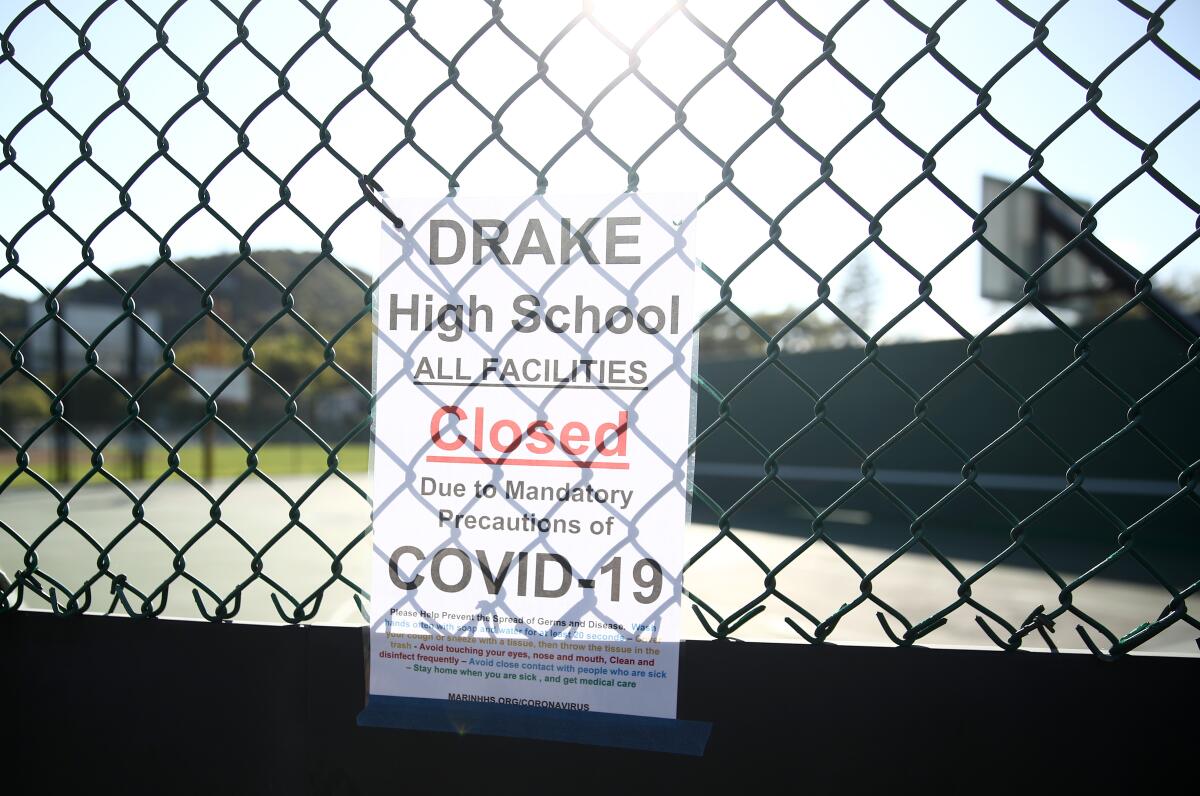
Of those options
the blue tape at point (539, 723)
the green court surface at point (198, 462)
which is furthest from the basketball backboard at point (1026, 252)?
the green court surface at point (198, 462)

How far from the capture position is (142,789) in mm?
1178

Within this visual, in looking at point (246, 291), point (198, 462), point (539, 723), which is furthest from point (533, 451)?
point (246, 291)

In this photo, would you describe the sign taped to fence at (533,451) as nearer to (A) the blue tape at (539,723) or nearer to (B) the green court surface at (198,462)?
(A) the blue tape at (539,723)

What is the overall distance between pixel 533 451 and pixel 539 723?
0.39 metres

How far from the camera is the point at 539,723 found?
3.46 feet

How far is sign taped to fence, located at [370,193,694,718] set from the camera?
3.39 ft

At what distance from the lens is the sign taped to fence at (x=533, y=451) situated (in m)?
1.03

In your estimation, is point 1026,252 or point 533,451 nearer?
point 533,451

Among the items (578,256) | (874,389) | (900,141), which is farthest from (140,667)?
(874,389)

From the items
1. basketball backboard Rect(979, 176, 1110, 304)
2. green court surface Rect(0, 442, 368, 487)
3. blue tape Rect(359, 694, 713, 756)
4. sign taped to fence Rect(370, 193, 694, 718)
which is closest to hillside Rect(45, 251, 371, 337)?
sign taped to fence Rect(370, 193, 694, 718)

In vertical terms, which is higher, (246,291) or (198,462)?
(246,291)

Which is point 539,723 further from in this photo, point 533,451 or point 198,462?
point 198,462

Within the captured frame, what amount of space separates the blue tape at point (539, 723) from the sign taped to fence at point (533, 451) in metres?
0.01

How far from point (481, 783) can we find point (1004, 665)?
74 cm
